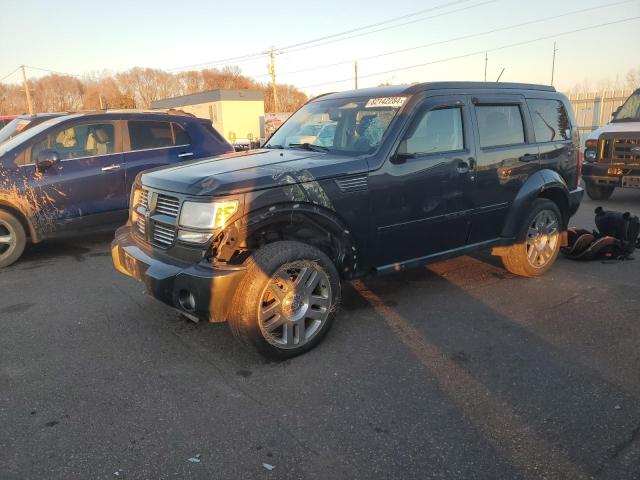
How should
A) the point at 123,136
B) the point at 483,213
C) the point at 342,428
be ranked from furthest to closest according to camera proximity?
the point at 123,136, the point at 483,213, the point at 342,428

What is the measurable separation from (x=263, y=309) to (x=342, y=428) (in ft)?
3.26

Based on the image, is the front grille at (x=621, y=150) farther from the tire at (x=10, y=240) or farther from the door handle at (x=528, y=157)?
the tire at (x=10, y=240)

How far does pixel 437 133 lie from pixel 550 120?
1.77 meters

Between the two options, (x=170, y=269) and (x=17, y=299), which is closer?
(x=170, y=269)

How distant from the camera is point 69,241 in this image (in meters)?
7.32

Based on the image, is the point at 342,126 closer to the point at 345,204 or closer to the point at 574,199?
the point at 345,204

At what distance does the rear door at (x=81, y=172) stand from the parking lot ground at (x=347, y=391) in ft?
5.18

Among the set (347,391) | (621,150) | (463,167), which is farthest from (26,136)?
(621,150)

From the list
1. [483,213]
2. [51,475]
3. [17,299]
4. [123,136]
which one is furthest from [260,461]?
[123,136]

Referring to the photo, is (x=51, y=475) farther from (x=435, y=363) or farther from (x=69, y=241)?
(x=69, y=241)

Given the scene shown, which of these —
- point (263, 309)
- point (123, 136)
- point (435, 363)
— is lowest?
point (435, 363)

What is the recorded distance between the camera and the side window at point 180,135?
23.4 feet

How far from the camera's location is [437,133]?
4289mm

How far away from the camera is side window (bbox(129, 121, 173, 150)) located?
22.2 ft
